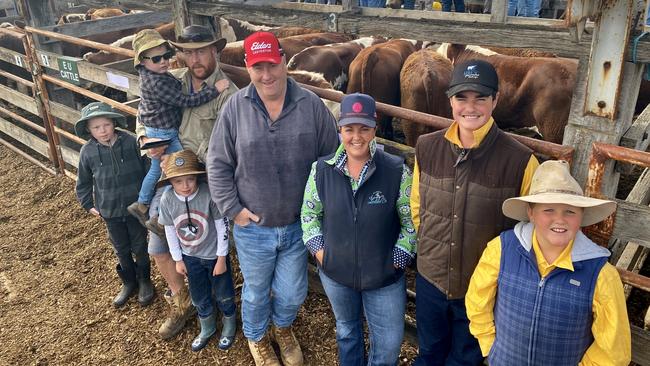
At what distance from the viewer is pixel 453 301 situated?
268cm

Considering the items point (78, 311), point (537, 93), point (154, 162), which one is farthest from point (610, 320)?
point (537, 93)

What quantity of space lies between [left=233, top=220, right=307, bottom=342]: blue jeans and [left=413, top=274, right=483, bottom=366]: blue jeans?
84 centimetres

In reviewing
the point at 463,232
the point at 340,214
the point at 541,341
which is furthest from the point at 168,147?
the point at 541,341

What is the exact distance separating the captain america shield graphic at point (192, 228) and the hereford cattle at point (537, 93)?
4.19m

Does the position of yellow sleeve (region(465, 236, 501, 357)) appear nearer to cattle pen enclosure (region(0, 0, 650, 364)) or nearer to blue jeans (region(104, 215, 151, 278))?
cattle pen enclosure (region(0, 0, 650, 364))

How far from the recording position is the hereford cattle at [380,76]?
7.02 m

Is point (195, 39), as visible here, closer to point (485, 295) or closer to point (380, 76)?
point (485, 295)

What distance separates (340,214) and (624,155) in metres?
1.33

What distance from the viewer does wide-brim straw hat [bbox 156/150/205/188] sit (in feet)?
10.7

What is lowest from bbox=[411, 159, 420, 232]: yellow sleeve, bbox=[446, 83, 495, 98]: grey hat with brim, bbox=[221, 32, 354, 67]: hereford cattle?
bbox=[411, 159, 420, 232]: yellow sleeve

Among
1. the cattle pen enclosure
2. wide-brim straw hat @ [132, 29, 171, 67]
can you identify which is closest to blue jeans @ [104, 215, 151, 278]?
wide-brim straw hat @ [132, 29, 171, 67]

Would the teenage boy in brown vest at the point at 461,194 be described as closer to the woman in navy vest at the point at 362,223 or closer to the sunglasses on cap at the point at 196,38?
the woman in navy vest at the point at 362,223

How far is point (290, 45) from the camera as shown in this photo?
28.7 ft

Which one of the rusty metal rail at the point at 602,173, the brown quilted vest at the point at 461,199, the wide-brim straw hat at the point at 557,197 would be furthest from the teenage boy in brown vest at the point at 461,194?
the rusty metal rail at the point at 602,173
